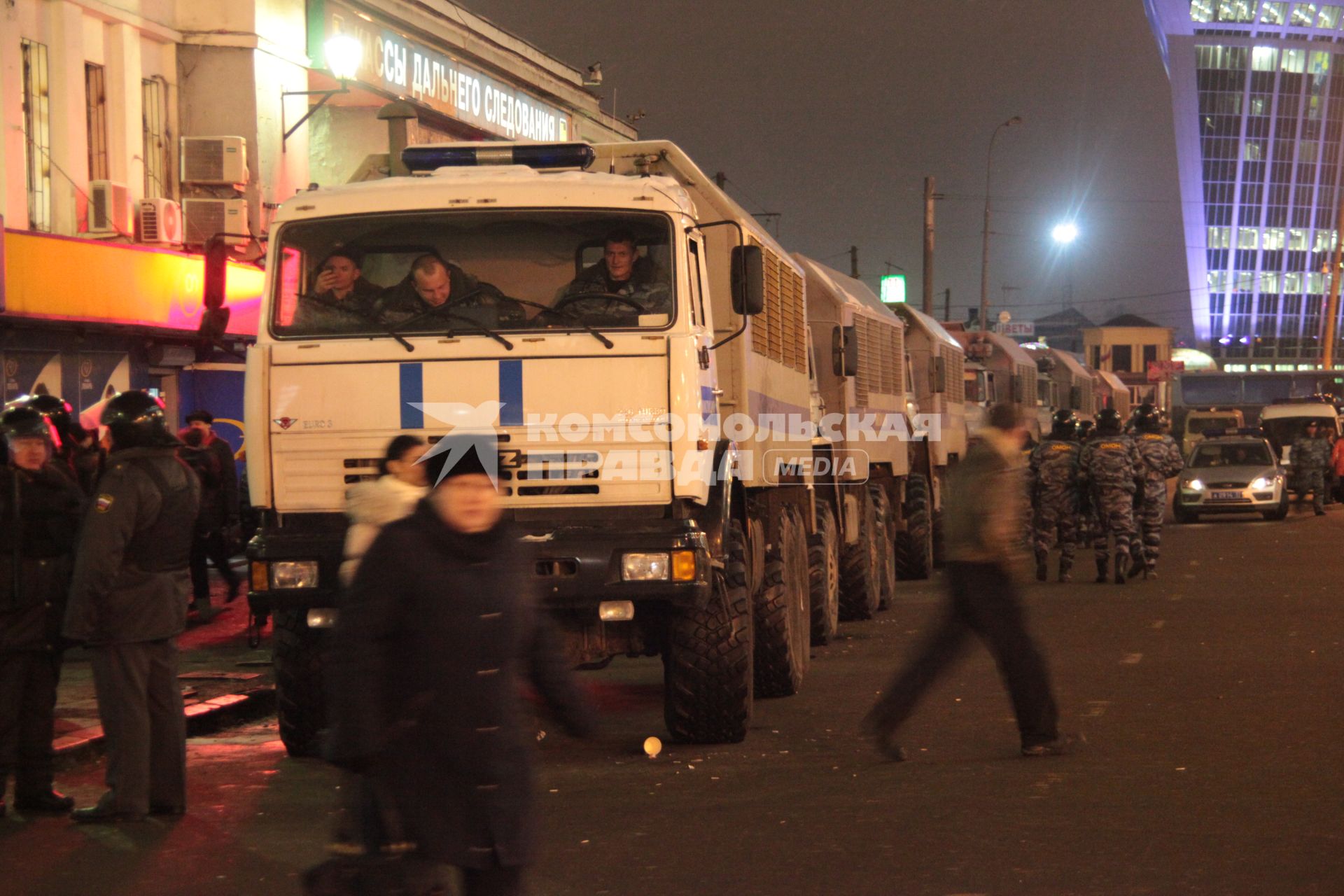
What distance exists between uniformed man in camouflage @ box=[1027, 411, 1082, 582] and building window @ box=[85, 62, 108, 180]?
10.7 metres

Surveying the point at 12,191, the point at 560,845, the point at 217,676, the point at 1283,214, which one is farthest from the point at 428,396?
the point at 1283,214

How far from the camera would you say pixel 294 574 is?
8414 millimetres

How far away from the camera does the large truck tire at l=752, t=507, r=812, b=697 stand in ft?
34.5

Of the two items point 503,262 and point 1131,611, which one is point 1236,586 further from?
point 503,262

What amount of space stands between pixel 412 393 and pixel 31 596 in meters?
1.97

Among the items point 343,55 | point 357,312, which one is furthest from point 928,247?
point 357,312

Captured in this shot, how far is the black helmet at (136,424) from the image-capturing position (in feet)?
24.6

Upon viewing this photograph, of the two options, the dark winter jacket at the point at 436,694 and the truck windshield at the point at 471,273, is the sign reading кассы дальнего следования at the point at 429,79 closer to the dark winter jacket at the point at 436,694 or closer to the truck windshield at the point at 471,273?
the truck windshield at the point at 471,273

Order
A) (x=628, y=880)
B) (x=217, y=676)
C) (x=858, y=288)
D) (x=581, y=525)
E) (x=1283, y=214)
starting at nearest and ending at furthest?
(x=628, y=880), (x=581, y=525), (x=217, y=676), (x=858, y=288), (x=1283, y=214)

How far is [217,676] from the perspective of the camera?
39.0ft

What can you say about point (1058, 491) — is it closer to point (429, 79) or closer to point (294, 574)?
point (294, 574)

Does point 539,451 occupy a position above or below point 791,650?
above

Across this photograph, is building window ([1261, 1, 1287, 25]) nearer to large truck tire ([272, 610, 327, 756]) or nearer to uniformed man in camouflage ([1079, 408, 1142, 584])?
uniformed man in camouflage ([1079, 408, 1142, 584])

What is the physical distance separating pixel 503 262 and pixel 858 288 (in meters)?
10.5
